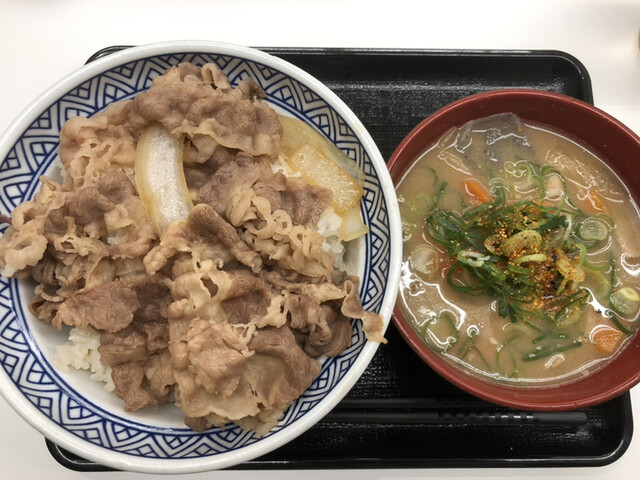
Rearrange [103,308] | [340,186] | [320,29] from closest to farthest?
[103,308]
[340,186]
[320,29]

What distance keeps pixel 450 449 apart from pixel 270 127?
62.9 inches

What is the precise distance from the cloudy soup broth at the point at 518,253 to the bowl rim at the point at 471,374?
2.9 inches

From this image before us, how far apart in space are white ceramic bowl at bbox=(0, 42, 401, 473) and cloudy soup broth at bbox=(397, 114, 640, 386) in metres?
0.49

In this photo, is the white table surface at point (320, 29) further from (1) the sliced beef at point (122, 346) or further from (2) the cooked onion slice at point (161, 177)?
(1) the sliced beef at point (122, 346)

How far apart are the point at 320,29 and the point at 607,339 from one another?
2.13m

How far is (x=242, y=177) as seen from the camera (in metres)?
1.79

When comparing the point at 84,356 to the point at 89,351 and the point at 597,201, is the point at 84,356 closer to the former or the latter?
the point at 89,351

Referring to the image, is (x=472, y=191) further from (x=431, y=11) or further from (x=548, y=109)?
(x=431, y=11)

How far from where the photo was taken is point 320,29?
110 inches

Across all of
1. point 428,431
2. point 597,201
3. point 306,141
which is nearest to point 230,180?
point 306,141

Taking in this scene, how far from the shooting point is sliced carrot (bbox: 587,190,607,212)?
237 centimetres

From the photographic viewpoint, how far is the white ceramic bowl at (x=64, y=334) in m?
1.66

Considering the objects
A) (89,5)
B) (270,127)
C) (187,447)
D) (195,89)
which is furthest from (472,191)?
(89,5)

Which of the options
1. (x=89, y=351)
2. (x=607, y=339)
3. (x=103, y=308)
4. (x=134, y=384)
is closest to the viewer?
(x=103, y=308)
